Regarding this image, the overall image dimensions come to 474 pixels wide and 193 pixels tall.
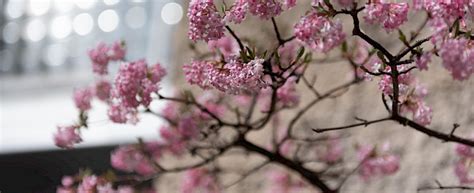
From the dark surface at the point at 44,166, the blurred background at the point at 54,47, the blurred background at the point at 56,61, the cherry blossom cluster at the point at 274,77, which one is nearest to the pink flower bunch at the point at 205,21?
the cherry blossom cluster at the point at 274,77

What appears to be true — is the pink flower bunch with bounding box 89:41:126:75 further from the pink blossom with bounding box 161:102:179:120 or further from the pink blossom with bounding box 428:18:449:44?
the pink blossom with bounding box 428:18:449:44

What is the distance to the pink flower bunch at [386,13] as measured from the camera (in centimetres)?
103

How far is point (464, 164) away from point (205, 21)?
0.58 m

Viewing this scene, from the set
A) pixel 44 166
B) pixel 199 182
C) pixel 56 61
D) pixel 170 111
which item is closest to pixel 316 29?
pixel 170 111

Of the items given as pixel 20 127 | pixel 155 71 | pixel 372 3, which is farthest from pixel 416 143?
pixel 20 127

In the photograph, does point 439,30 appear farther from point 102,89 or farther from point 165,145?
point 165,145

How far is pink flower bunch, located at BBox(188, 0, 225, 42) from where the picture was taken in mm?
1021

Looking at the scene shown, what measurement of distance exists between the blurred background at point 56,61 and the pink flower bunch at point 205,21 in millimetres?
1291

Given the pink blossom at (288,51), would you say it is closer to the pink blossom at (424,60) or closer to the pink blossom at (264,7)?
the pink blossom at (264,7)

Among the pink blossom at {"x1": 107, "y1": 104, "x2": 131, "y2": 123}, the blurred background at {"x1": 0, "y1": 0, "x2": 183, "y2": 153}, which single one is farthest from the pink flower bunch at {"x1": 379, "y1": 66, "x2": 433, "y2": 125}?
the blurred background at {"x1": 0, "y1": 0, "x2": 183, "y2": 153}

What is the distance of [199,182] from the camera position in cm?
185

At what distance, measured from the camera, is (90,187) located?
4.62ft

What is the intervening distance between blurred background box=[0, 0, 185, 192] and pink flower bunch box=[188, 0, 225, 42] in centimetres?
129

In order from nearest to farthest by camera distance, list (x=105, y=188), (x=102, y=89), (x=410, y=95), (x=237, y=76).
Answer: (x=237, y=76) → (x=410, y=95) → (x=105, y=188) → (x=102, y=89)
